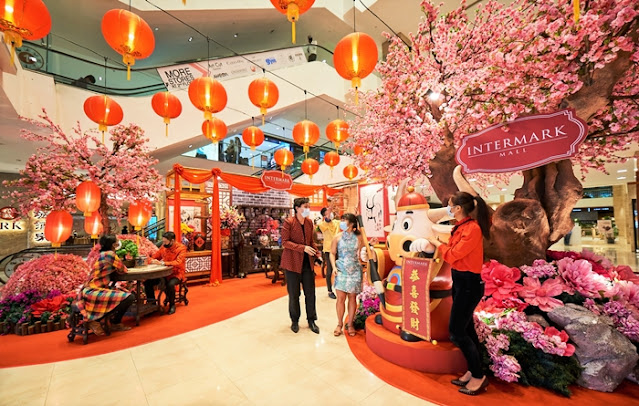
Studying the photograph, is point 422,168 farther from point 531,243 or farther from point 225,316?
point 225,316

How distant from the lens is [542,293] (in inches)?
98.7

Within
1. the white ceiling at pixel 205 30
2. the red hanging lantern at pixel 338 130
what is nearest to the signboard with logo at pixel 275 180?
the red hanging lantern at pixel 338 130

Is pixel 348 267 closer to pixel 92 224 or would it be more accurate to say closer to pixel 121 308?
pixel 121 308

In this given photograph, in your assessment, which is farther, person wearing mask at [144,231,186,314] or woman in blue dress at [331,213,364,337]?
person wearing mask at [144,231,186,314]

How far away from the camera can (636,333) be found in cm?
224

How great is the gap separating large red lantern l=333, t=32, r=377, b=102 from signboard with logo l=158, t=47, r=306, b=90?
550 cm

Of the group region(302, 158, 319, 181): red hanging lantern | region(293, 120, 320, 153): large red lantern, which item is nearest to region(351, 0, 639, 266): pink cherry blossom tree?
region(293, 120, 320, 153): large red lantern

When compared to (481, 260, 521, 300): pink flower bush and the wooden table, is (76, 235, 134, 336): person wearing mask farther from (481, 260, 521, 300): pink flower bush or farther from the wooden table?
(481, 260, 521, 300): pink flower bush

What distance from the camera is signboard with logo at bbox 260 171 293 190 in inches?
289

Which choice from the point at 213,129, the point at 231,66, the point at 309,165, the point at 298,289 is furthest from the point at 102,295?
the point at 231,66

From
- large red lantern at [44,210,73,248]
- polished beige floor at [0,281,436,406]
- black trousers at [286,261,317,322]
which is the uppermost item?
large red lantern at [44,210,73,248]

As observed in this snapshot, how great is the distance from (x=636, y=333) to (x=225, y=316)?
14.8ft

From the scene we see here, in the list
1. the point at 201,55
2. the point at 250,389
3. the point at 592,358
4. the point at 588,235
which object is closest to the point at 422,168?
the point at 592,358

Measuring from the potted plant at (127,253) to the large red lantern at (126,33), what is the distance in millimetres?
2570
